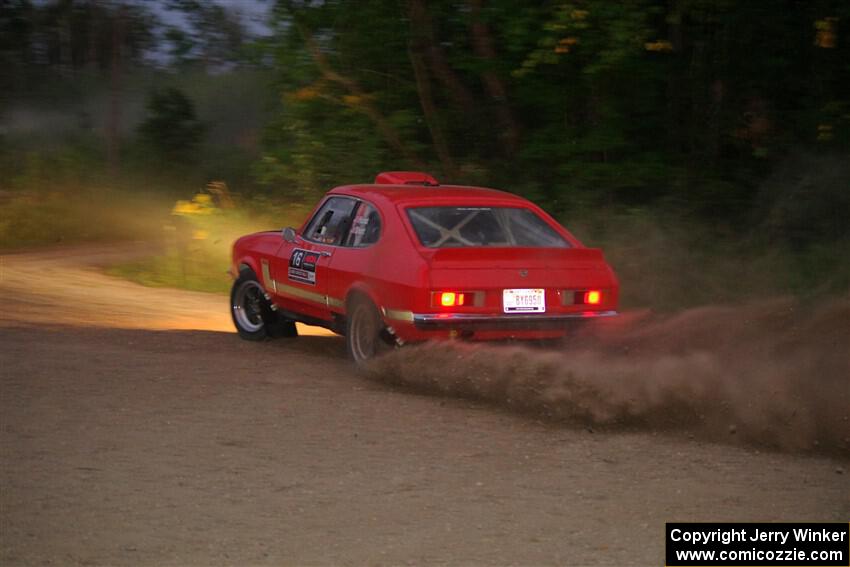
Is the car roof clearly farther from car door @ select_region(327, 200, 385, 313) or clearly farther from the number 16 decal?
the number 16 decal

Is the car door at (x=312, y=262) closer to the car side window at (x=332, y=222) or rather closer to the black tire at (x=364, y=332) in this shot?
the car side window at (x=332, y=222)

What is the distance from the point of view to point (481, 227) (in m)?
10.4

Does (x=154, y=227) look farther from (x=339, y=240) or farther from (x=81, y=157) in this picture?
(x=339, y=240)

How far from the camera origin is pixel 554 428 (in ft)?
27.3

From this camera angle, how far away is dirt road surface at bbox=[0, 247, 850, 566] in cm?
573

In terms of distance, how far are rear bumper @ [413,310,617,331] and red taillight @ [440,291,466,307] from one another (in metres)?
0.07

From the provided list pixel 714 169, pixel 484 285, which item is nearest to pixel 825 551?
pixel 484 285

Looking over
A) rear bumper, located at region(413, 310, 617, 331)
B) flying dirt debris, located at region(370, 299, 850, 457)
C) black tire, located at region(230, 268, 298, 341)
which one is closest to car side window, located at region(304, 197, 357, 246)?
black tire, located at region(230, 268, 298, 341)

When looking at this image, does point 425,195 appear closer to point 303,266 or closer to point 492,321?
point 303,266

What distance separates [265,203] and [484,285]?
1132 cm

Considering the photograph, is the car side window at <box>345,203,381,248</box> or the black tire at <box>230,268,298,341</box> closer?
the car side window at <box>345,203,381,248</box>

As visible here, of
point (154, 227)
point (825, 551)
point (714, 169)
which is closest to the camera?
point (825, 551)

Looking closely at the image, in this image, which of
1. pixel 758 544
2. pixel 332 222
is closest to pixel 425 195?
pixel 332 222

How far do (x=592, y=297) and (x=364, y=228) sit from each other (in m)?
1.93
